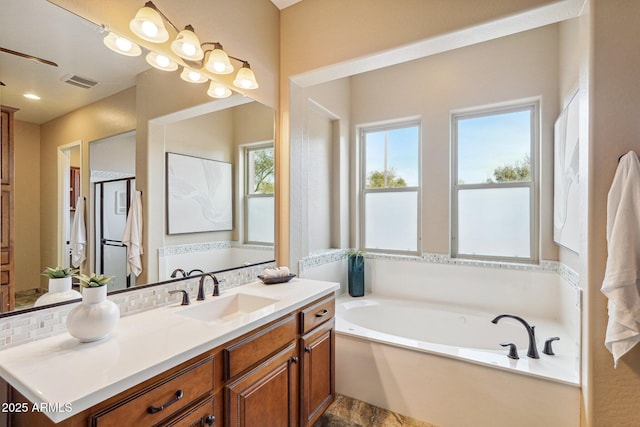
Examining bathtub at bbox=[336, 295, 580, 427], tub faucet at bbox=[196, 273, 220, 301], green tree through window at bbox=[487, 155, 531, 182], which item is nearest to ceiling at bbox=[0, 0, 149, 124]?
tub faucet at bbox=[196, 273, 220, 301]

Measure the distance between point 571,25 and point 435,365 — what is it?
104 inches

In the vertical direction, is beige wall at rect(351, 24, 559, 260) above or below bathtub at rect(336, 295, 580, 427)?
above

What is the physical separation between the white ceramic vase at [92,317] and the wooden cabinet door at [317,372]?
96 centimetres

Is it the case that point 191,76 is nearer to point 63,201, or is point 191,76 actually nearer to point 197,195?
point 197,195

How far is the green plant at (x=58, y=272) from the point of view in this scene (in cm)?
125

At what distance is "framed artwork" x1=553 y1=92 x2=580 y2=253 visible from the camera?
6.43ft

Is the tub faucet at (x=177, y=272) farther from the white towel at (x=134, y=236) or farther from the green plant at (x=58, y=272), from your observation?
the green plant at (x=58, y=272)

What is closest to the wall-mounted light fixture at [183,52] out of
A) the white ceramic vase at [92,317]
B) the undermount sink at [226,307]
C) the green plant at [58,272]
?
the green plant at [58,272]

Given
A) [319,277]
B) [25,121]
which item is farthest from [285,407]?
[25,121]

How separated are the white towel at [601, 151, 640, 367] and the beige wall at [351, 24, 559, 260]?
4.51 ft

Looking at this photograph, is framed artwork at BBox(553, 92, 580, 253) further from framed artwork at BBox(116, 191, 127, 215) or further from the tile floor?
framed artwork at BBox(116, 191, 127, 215)

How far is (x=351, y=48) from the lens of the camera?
2.16m

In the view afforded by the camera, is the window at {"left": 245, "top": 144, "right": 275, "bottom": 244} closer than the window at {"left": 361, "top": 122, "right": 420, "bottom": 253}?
Yes

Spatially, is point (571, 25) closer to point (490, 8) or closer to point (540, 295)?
point (490, 8)
